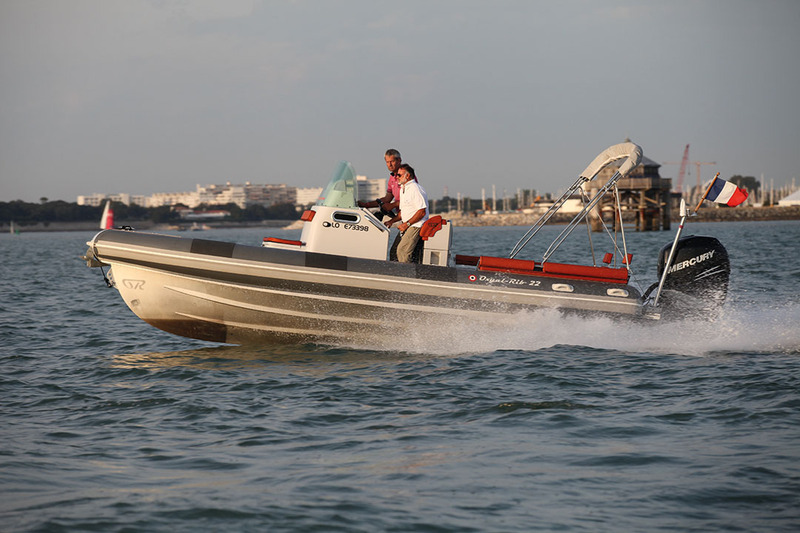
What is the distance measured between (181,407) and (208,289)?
2225 mm

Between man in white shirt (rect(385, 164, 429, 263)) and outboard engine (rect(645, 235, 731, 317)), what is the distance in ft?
8.85

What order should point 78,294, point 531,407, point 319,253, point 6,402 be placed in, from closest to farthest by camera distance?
point 531,407
point 6,402
point 319,253
point 78,294

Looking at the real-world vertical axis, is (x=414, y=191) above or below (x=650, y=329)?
above

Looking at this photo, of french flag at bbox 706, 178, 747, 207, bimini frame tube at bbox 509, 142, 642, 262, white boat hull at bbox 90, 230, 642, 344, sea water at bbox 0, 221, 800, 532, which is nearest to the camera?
sea water at bbox 0, 221, 800, 532

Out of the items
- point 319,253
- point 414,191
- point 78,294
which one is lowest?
point 78,294

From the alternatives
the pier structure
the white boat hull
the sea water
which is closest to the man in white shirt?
the white boat hull

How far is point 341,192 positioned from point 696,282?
3901 mm

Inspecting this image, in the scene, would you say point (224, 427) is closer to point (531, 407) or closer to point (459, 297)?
point (531, 407)

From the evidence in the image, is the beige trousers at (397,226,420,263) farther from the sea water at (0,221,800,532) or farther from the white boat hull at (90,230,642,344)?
the sea water at (0,221,800,532)

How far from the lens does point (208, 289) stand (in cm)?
866

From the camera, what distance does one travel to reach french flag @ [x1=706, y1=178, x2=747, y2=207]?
833 centimetres

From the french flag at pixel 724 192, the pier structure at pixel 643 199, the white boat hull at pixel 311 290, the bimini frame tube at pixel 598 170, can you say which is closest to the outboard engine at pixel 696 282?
the white boat hull at pixel 311 290

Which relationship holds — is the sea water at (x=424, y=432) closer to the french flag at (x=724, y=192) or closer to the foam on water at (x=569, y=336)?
the foam on water at (x=569, y=336)

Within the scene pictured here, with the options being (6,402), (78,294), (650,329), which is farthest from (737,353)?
(78,294)
